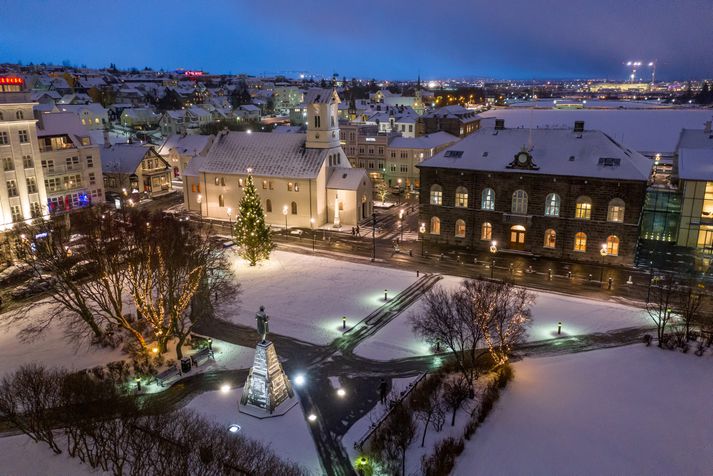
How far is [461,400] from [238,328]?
656 inches

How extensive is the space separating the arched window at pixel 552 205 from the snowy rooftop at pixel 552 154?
7.42 ft

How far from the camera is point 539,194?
49.1 m

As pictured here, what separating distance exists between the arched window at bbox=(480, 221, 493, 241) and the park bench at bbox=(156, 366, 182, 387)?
3254 cm

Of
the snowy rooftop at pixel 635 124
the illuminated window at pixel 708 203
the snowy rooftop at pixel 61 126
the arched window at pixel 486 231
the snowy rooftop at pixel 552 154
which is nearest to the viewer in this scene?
the illuminated window at pixel 708 203

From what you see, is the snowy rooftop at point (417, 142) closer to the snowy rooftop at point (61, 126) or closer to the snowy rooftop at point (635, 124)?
the snowy rooftop at point (635, 124)

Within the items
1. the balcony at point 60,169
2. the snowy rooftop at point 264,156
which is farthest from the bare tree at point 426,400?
the balcony at point 60,169

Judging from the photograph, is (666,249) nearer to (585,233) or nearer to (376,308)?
→ (585,233)

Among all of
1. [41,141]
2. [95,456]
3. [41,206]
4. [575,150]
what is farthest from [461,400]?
[41,141]

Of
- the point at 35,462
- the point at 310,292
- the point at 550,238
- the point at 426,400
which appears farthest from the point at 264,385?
the point at 550,238

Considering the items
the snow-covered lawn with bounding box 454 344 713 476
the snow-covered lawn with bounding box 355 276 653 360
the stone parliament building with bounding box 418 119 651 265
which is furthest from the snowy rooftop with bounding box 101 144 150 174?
the snow-covered lawn with bounding box 454 344 713 476

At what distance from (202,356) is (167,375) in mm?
2654

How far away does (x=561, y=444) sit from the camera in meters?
23.2

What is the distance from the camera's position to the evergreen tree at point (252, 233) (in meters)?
48.0

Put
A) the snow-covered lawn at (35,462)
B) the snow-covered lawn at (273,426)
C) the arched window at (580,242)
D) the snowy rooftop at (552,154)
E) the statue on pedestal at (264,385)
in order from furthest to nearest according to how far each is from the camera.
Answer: the arched window at (580,242), the snowy rooftop at (552,154), the statue on pedestal at (264,385), the snow-covered lawn at (273,426), the snow-covered lawn at (35,462)
